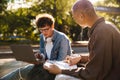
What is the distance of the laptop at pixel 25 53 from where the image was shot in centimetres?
450

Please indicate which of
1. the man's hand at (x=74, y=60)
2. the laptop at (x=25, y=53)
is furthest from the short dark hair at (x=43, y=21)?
the man's hand at (x=74, y=60)

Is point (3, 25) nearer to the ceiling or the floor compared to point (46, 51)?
nearer to the floor

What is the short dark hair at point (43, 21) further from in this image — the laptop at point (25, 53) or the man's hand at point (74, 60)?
the man's hand at point (74, 60)

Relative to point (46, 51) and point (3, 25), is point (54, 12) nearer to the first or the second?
point (3, 25)

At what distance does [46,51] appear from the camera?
17.8ft

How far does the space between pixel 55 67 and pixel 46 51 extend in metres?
1.90

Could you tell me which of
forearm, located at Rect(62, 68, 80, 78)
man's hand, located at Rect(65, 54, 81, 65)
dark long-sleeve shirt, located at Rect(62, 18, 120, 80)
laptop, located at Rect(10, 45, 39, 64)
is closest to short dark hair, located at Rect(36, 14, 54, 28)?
laptop, located at Rect(10, 45, 39, 64)

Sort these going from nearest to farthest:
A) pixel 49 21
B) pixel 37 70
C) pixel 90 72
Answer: pixel 90 72
pixel 37 70
pixel 49 21

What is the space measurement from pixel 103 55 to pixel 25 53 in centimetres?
164

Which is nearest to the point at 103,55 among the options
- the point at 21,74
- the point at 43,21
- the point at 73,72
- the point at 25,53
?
the point at 73,72

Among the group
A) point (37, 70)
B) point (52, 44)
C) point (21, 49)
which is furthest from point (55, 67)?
point (52, 44)

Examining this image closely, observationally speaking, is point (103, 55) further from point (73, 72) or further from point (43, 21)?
point (43, 21)

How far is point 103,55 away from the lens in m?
3.16

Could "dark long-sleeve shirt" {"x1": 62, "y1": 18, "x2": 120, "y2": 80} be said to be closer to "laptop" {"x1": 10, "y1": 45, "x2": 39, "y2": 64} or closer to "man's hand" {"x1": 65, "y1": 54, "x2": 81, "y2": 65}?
"man's hand" {"x1": 65, "y1": 54, "x2": 81, "y2": 65}
